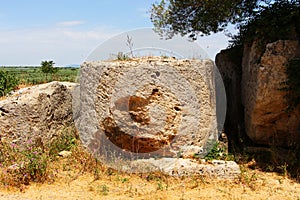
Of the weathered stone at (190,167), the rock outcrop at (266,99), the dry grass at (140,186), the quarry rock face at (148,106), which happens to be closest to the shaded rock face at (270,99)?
the rock outcrop at (266,99)

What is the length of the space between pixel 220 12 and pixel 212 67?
150 centimetres

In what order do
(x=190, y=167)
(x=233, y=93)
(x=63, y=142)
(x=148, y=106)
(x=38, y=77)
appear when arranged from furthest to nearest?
(x=38, y=77) < (x=233, y=93) < (x=63, y=142) < (x=148, y=106) < (x=190, y=167)

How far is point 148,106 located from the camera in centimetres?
597

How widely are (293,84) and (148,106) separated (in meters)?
2.65

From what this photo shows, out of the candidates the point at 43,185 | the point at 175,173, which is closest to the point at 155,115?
the point at 175,173

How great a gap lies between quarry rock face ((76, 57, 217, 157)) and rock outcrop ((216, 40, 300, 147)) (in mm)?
961

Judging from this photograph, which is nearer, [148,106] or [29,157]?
[29,157]

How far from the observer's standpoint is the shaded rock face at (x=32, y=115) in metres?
6.75

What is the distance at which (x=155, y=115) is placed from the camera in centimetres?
599

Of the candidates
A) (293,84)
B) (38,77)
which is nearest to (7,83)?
(293,84)

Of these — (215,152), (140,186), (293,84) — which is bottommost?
(140,186)

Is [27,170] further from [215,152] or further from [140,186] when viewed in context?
[215,152]

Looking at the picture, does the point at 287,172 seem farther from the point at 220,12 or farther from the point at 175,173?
the point at 220,12

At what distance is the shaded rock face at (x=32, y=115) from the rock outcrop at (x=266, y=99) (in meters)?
3.91
